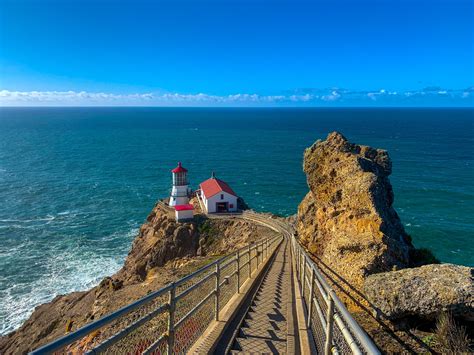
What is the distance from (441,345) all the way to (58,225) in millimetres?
46999

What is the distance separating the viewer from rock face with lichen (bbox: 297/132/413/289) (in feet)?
38.9

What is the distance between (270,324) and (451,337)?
142 inches

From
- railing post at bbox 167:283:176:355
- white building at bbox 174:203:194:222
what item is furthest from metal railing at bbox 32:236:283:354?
white building at bbox 174:203:194:222

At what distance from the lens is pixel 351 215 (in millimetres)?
15219

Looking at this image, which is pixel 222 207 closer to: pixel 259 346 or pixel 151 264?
pixel 151 264

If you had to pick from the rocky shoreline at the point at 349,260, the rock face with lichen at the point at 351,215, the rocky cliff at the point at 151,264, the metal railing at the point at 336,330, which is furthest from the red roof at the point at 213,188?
the metal railing at the point at 336,330

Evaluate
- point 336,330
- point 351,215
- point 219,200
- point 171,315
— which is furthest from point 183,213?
point 336,330

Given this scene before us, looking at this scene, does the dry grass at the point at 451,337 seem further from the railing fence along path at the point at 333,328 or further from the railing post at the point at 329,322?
the railing post at the point at 329,322

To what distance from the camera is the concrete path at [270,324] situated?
613 centimetres

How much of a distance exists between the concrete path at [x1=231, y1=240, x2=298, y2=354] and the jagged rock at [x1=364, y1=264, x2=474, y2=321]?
2.23m

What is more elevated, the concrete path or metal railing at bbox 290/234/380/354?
metal railing at bbox 290/234/380/354

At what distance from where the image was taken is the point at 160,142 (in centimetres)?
12131

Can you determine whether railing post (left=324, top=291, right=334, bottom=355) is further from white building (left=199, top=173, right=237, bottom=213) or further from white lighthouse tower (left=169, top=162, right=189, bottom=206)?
white lighthouse tower (left=169, top=162, right=189, bottom=206)

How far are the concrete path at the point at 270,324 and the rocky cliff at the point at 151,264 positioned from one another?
35.9 feet
